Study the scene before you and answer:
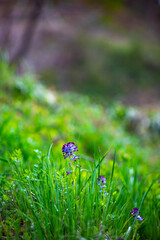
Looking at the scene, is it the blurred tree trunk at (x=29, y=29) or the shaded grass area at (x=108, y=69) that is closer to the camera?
the blurred tree trunk at (x=29, y=29)

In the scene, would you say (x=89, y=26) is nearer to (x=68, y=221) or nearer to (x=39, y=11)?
(x=39, y=11)

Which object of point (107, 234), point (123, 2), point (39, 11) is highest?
point (123, 2)

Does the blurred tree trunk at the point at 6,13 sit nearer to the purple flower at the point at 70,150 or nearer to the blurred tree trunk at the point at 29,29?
the blurred tree trunk at the point at 29,29

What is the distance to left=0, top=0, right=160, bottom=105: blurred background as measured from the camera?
865cm

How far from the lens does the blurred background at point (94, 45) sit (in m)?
8.65

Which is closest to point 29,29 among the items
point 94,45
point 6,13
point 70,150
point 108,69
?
point 6,13

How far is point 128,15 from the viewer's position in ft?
34.4

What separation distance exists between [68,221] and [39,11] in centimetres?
720

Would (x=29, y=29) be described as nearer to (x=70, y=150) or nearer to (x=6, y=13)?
(x=6, y=13)

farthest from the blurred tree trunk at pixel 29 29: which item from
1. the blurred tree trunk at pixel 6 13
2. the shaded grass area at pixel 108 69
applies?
the shaded grass area at pixel 108 69

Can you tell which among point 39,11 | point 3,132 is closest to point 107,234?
point 3,132

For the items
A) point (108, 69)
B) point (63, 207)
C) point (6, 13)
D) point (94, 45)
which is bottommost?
point (63, 207)

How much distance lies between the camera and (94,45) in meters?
9.87

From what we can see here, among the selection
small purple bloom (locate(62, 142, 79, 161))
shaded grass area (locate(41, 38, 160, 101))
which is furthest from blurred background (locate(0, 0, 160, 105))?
small purple bloom (locate(62, 142, 79, 161))
